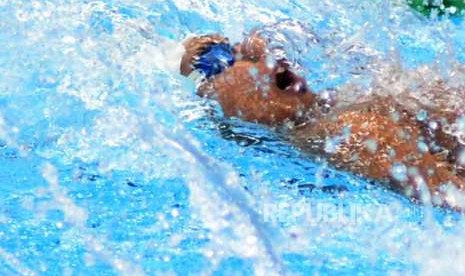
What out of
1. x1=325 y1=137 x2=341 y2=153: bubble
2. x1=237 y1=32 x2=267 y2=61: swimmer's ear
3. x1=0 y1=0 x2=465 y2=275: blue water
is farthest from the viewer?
x1=237 y1=32 x2=267 y2=61: swimmer's ear

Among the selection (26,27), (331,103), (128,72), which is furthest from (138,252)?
(26,27)

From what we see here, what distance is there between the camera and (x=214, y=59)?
3041 mm

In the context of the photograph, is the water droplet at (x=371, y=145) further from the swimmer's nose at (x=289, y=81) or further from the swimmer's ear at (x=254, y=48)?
the swimmer's ear at (x=254, y=48)

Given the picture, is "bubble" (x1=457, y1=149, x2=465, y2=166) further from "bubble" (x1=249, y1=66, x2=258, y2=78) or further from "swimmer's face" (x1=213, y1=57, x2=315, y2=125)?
"bubble" (x1=249, y1=66, x2=258, y2=78)

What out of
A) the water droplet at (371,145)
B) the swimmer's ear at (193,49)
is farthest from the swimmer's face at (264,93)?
the water droplet at (371,145)

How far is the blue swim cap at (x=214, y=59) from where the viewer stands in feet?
9.96

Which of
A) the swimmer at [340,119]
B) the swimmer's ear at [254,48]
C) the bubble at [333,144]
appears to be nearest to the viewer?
the swimmer at [340,119]

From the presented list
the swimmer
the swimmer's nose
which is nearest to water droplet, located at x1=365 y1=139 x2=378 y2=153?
the swimmer

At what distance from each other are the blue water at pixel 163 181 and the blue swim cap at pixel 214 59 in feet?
0.42

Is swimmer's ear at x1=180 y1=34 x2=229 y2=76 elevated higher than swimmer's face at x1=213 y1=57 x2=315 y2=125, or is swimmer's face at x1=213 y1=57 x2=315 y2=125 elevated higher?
swimmer's ear at x1=180 y1=34 x2=229 y2=76

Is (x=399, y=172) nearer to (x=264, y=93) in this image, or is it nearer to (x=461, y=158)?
(x=461, y=158)

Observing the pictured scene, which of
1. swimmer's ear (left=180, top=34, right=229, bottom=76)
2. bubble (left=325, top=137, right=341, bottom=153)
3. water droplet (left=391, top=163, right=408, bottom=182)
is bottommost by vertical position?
water droplet (left=391, top=163, right=408, bottom=182)

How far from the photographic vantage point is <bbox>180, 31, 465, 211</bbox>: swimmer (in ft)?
8.71

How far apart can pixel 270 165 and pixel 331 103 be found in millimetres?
302
